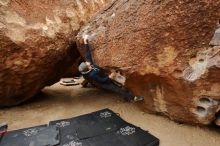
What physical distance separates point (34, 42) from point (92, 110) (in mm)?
1473

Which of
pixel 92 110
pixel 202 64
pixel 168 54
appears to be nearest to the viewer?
pixel 202 64

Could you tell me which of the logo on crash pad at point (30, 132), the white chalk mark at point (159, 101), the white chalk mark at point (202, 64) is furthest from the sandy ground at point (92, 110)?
the white chalk mark at point (202, 64)

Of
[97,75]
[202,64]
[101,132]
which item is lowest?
[101,132]

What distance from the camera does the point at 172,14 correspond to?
2.88 metres

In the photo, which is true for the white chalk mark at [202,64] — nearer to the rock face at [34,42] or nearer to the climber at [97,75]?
the climber at [97,75]

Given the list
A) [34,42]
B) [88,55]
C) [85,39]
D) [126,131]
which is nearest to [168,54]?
[126,131]

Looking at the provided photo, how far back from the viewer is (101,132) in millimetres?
3166

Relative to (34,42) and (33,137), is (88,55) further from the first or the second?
(33,137)

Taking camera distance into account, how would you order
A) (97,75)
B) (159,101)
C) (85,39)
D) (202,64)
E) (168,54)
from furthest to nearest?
(85,39) → (97,75) → (159,101) → (168,54) → (202,64)

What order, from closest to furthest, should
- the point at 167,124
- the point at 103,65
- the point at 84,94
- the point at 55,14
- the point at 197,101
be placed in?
the point at 197,101
the point at 167,124
the point at 103,65
the point at 55,14
the point at 84,94

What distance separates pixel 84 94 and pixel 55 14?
1808 millimetres

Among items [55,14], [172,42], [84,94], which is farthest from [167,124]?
[55,14]

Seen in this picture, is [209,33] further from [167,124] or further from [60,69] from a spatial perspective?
[60,69]

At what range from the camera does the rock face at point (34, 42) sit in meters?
3.71
